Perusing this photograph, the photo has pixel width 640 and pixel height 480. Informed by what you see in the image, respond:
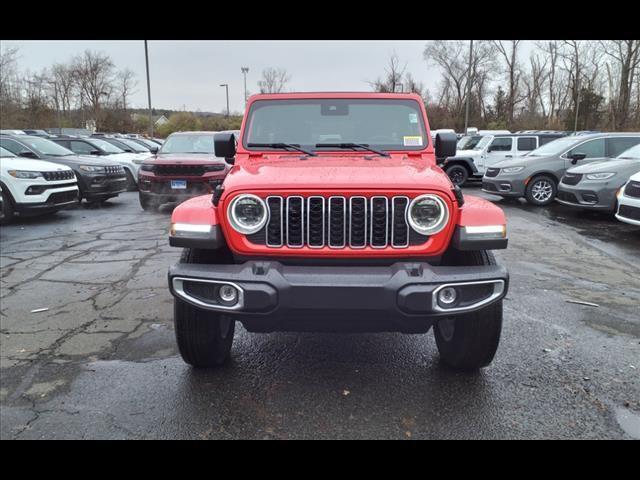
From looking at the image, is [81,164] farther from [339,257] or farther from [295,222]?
[339,257]

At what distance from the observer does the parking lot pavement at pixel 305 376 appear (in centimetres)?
268

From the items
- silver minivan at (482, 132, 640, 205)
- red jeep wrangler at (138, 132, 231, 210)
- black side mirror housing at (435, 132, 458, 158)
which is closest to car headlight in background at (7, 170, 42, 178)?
red jeep wrangler at (138, 132, 231, 210)

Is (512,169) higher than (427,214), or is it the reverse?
(427,214)

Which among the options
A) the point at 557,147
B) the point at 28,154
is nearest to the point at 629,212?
the point at 557,147

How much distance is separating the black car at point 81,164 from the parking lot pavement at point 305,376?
594 centimetres

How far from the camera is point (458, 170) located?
15.5 metres

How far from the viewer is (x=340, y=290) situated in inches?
97.4

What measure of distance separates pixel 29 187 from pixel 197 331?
764 cm

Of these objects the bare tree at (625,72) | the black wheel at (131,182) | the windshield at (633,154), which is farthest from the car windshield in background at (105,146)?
the bare tree at (625,72)

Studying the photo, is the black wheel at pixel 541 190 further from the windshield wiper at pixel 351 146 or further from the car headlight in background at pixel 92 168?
the car headlight in background at pixel 92 168

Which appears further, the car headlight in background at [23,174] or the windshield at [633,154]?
the windshield at [633,154]

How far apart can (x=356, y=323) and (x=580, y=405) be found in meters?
1.50

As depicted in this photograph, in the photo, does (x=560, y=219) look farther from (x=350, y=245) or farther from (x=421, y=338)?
(x=350, y=245)

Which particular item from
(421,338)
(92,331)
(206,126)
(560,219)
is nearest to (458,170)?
(560,219)
